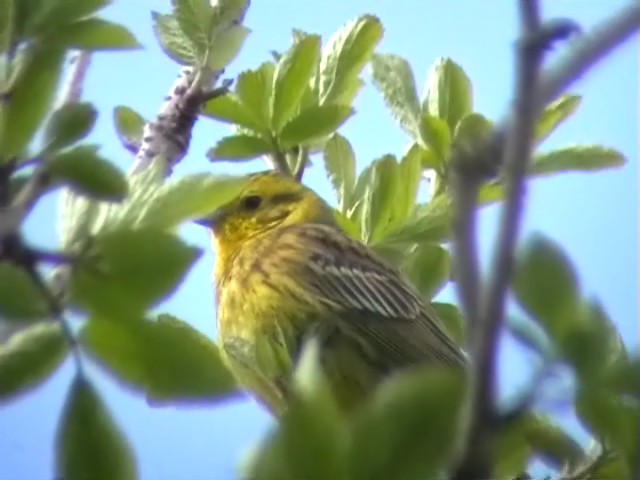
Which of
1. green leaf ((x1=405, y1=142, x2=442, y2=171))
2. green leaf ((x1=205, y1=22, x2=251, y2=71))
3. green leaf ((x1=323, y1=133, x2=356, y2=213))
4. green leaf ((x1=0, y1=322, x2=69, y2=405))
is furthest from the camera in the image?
green leaf ((x1=323, y1=133, x2=356, y2=213))

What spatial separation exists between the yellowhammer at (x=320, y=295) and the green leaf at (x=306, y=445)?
1763mm

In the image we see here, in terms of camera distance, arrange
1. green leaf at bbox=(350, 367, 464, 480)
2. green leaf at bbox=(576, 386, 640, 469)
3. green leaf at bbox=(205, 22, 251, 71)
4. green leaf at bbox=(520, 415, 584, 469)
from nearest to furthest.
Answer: green leaf at bbox=(350, 367, 464, 480) → green leaf at bbox=(576, 386, 640, 469) → green leaf at bbox=(520, 415, 584, 469) → green leaf at bbox=(205, 22, 251, 71)

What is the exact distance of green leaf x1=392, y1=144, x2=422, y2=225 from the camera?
2.03 metres

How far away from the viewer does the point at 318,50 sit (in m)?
1.84

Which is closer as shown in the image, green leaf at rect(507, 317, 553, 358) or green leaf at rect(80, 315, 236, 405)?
green leaf at rect(507, 317, 553, 358)

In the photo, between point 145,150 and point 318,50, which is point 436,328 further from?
point 318,50

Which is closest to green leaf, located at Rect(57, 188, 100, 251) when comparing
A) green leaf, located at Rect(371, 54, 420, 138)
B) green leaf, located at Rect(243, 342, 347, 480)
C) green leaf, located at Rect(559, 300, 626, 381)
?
green leaf, located at Rect(243, 342, 347, 480)

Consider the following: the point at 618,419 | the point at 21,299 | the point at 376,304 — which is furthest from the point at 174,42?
the point at 376,304

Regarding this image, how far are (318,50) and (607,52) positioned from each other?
3.92 ft

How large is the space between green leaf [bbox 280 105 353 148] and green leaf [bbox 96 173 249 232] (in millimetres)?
597

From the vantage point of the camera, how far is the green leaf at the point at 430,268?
6.85 ft

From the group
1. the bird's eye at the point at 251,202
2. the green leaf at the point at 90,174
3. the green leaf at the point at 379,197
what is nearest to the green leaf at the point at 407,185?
the green leaf at the point at 379,197

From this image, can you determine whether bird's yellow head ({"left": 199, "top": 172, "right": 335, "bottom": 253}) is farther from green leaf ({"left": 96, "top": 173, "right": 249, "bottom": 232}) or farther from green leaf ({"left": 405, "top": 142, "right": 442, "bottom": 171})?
green leaf ({"left": 96, "top": 173, "right": 249, "bottom": 232})

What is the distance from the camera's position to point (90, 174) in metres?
0.94
